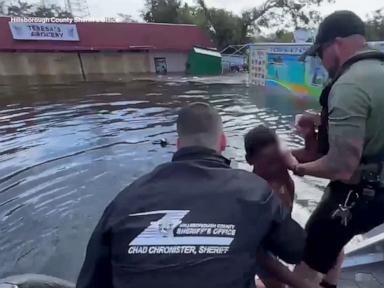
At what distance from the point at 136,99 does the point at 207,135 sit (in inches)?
537

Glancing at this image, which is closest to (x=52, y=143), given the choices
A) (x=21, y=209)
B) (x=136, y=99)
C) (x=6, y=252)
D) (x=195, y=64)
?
(x=21, y=209)

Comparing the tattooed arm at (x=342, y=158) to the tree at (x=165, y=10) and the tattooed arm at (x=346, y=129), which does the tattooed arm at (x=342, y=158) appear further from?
the tree at (x=165, y=10)

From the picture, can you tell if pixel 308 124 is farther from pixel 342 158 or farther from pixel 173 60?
pixel 173 60

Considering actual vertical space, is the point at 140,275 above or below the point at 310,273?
above

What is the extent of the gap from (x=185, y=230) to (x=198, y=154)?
0.31 meters

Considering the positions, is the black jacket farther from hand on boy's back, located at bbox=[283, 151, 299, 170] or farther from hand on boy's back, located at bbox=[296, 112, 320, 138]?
hand on boy's back, located at bbox=[296, 112, 320, 138]

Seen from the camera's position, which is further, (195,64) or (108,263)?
(195,64)

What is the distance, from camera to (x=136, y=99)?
14984 mm

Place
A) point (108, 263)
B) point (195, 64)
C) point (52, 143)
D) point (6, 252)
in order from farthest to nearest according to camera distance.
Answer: point (195, 64)
point (52, 143)
point (6, 252)
point (108, 263)

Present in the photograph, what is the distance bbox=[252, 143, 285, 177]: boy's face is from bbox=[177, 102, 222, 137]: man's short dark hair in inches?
19.5

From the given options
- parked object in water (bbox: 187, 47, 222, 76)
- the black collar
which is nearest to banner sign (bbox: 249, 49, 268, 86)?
parked object in water (bbox: 187, 47, 222, 76)

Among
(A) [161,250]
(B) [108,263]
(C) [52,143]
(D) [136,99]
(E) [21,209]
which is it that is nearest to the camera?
(A) [161,250]

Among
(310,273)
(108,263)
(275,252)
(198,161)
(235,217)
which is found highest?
(198,161)

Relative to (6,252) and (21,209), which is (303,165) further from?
(21,209)
